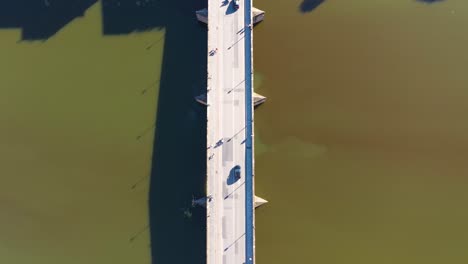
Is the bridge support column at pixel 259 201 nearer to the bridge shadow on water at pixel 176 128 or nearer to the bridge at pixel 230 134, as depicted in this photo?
the bridge at pixel 230 134

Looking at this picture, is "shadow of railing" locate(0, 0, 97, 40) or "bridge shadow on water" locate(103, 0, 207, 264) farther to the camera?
"shadow of railing" locate(0, 0, 97, 40)

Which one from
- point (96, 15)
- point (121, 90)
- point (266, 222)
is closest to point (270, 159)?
point (266, 222)

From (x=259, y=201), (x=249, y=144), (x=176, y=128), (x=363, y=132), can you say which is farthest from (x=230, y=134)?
(x=363, y=132)

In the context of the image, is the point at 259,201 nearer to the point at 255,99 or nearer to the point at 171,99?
the point at 255,99

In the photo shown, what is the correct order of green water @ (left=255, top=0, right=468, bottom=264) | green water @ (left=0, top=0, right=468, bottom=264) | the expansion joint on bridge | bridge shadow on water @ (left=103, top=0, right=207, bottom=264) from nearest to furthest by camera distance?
green water @ (left=255, top=0, right=468, bottom=264), green water @ (left=0, top=0, right=468, bottom=264), bridge shadow on water @ (left=103, top=0, right=207, bottom=264), the expansion joint on bridge

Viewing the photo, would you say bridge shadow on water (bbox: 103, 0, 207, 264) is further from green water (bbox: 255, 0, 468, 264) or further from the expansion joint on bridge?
green water (bbox: 255, 0, 468, 264)

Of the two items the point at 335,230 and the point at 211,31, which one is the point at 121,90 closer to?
the point at 211,31

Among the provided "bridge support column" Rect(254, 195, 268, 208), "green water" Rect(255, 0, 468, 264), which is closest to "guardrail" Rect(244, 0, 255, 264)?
"bridge support column" Rect(254, 195, 268, 208)
